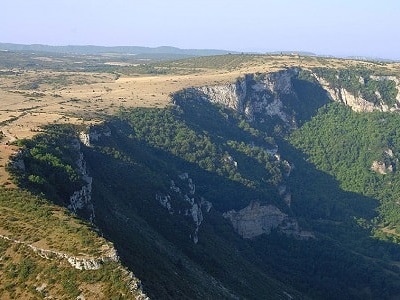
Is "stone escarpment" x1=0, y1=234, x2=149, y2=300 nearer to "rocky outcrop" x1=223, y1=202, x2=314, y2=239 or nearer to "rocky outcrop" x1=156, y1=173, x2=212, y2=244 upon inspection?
"rocky outcrop" x1=156, y1=173, x2=212, y2=244

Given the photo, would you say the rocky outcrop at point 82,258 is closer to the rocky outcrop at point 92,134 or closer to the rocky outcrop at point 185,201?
the rocky outcrop at point 185,201

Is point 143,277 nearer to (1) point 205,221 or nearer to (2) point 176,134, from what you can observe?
(1) point 205,221

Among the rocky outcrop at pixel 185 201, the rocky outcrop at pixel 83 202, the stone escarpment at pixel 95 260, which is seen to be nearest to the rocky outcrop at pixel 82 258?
the stone escarpment at pixel 95 260

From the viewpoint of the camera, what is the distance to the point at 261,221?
6422 inches

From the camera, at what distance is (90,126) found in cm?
12738

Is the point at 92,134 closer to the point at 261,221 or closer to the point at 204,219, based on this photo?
the point at 204,219

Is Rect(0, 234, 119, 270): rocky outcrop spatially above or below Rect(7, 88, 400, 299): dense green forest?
above

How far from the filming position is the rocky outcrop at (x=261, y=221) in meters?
159

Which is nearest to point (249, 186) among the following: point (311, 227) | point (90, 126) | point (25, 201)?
point (311, 227)

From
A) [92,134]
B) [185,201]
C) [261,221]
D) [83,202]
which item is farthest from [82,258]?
[261,221]

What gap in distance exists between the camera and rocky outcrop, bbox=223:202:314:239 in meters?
159

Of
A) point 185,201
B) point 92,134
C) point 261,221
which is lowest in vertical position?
point 261,221

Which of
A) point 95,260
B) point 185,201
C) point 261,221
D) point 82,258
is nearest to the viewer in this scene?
point 95,260

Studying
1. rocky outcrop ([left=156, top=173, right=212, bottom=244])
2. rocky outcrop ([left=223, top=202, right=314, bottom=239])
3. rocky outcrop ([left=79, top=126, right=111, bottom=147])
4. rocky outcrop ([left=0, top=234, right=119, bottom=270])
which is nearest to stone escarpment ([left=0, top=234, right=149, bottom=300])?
rocky outcrop ([left=0, top=234, right=119, bottom=270])
